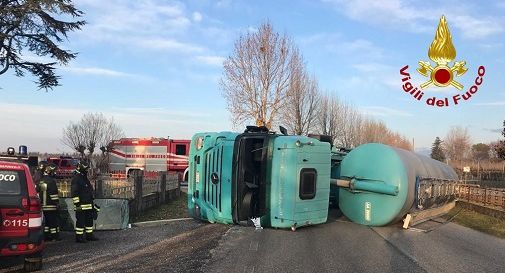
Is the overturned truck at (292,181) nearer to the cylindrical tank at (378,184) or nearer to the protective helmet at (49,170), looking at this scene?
the cylindrical tank at (378,184)

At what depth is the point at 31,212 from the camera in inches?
291

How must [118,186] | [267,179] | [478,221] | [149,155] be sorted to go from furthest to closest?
[149,155] < [478,221] < [118,186] < [267,179]

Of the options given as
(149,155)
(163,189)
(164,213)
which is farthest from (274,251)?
(149,155)

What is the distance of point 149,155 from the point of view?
1411 inches

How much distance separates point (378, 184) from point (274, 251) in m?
4.10

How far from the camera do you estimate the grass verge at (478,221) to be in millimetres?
14500

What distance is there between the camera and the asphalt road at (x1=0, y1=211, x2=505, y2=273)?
784cm

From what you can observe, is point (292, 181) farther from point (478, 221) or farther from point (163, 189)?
point (163, 189)

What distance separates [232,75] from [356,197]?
23.6 metres

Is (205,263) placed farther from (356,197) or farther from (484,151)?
(484,151)

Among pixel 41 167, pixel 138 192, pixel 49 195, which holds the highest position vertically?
pixel 41 167

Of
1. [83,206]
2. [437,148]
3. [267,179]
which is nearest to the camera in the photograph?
[83,206]

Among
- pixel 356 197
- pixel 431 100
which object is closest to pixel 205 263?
pixel 356 197

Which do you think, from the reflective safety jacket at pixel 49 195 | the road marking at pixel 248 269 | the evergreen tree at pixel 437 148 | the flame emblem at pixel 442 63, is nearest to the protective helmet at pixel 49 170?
the reflective safety jacket at pixel 49 195
